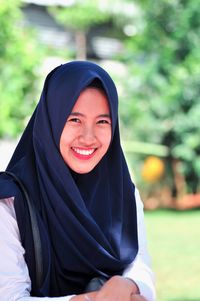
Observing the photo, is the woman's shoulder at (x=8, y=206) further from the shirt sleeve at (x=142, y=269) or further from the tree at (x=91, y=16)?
the tree at (x=91, y=16)

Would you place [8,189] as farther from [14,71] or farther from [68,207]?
[14,71]

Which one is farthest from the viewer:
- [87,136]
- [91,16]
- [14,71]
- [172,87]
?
[91,16]

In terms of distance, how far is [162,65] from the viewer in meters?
9.59

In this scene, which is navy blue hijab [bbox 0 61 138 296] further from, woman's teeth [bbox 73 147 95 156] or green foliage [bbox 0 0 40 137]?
green foliage [bbox 0 0 40 137]

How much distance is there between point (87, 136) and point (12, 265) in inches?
13.6

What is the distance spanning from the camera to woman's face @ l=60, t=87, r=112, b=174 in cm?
153

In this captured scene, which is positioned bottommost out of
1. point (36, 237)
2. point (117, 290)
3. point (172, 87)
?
point (117, 290)

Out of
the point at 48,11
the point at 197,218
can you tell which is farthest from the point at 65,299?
the point at 48,11

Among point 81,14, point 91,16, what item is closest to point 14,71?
point 81,14

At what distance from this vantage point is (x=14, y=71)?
23.2 ft

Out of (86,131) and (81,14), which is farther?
(81,14)

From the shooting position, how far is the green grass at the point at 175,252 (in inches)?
186

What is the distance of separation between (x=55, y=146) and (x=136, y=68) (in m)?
8.39

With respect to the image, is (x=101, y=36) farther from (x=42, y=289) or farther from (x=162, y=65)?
(x=42, y=289)
